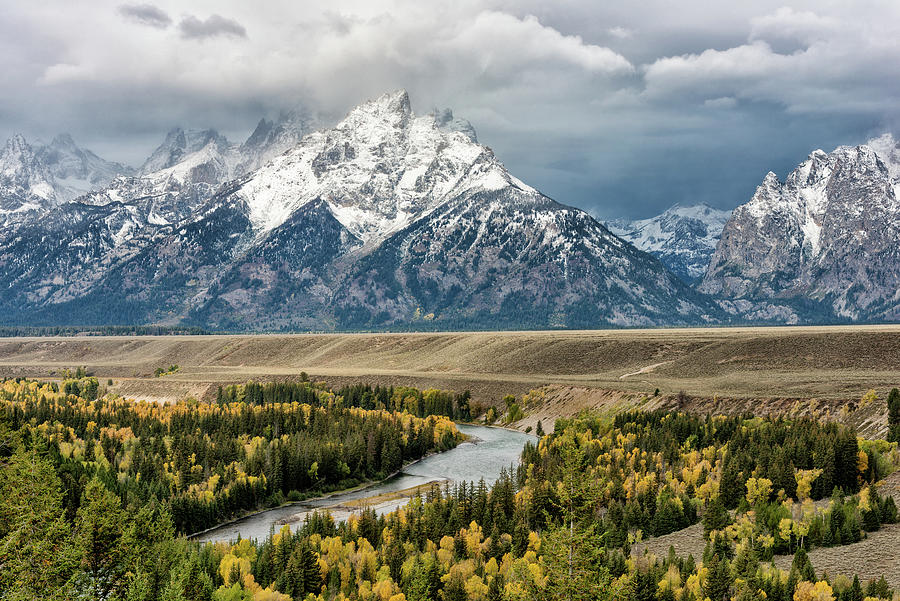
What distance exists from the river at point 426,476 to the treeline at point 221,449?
318cm

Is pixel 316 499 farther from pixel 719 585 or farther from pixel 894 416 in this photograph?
pixel 894 416

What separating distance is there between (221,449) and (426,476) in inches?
1483

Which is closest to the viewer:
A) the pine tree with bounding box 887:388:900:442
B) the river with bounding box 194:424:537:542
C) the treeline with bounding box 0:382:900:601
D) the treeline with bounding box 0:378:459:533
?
the treeline with bounding box 0:382:900:601

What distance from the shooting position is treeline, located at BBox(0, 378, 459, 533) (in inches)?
4990

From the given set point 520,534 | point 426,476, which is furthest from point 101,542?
point 426,476

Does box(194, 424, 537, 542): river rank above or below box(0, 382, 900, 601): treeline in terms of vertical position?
below

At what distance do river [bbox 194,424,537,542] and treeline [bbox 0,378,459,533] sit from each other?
318cm

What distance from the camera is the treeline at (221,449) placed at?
126750 mm

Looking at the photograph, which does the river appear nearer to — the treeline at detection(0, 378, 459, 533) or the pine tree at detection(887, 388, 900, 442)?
the treeline at detection(0, 378, 459, 533)

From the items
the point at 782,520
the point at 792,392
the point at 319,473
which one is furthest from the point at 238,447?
the point at 792,392

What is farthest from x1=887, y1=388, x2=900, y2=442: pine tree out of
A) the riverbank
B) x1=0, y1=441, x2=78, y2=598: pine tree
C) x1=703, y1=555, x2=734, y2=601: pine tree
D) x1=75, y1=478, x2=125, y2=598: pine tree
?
x1=0, y1=441, x2=78, y2=598: pine tree

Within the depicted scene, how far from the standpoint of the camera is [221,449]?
490ft

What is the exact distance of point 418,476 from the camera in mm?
154125

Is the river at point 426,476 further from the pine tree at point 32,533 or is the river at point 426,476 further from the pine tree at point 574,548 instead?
the pine tree at point 574,548
